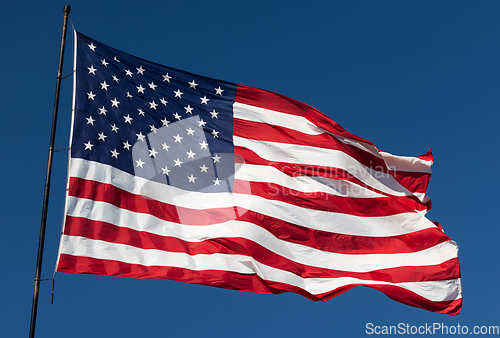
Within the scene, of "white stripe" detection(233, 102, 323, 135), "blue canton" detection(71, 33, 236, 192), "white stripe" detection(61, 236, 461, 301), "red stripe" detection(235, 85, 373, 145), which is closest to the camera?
"white stripe" detection(61, 236, 461, 301)

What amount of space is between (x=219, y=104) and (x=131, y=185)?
3.78m

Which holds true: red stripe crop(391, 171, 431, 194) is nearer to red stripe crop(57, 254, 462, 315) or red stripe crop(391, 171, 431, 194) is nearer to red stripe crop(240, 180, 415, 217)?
red stripe crop(240, 180, 415, 217)

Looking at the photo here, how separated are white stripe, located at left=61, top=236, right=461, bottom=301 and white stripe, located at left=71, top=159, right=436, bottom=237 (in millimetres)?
1265

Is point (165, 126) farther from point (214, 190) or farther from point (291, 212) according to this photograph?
point (291, 212)

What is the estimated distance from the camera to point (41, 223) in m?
13.1

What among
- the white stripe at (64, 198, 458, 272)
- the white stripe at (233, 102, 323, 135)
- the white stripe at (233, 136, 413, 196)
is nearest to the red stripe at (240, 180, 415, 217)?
the white stripe at (233, 136, 413, 196)

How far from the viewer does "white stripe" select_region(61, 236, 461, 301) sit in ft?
46.2

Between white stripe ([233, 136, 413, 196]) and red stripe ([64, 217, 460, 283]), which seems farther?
white stripe ([233, 136, 413, 196])

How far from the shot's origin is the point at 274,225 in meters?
17.2

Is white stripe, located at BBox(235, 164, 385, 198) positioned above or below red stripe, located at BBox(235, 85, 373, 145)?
below

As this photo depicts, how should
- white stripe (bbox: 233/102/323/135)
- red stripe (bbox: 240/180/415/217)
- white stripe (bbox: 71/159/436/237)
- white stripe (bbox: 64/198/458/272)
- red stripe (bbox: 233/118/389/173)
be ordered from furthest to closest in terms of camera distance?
white stripe (bbox: 233/102/323/135)
red stripe (bbox: 233/118/389/173)
red stripe (bbox: 240/180/415/217)
white stripe (bbox: 71/159/436/237)
white stripe (bbox: 64/198/458/272)

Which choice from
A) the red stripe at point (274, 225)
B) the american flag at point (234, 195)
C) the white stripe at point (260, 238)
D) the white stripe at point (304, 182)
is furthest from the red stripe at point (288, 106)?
the white stripe at point (260, 238)

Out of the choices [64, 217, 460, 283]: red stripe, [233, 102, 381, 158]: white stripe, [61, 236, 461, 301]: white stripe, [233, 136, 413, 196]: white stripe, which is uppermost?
[233, 102, 381, 158]: white stripe

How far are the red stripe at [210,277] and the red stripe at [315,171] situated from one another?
2.76 metres
